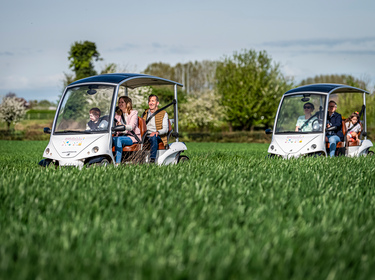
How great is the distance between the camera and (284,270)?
2.58 metres

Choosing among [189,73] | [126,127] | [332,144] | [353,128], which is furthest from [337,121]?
[189,73]

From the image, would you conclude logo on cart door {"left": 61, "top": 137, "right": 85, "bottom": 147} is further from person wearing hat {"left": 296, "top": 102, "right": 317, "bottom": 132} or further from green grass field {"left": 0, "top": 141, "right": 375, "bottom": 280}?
person wearing hat {"left": 296, "top": 102, "right": 317, "bottom": 132}

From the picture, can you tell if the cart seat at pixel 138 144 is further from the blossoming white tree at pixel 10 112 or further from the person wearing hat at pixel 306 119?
the blossoming white tree at pixel 10 112

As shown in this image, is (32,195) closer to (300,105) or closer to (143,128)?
(143,128)

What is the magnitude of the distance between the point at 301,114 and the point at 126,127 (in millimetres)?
5621

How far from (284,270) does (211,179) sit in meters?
3.10

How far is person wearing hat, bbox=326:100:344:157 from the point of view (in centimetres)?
1198

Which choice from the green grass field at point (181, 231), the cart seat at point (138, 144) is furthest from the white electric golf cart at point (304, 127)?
the green grass field at point (181, 231)

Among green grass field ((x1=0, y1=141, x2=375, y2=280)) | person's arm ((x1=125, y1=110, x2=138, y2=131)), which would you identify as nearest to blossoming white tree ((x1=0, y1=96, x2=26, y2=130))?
person's arm ((x1=125, y1=110, x2=138, y2=131))

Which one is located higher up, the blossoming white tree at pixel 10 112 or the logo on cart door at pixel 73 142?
the blossoming white tree at pixel 10 112

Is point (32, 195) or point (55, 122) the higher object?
point (55, 122)

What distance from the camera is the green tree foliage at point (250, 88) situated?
44.1 meters

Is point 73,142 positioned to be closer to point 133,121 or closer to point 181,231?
point 133,121

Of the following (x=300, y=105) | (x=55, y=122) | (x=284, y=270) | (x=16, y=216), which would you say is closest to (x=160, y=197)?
(x=16, y=216)
